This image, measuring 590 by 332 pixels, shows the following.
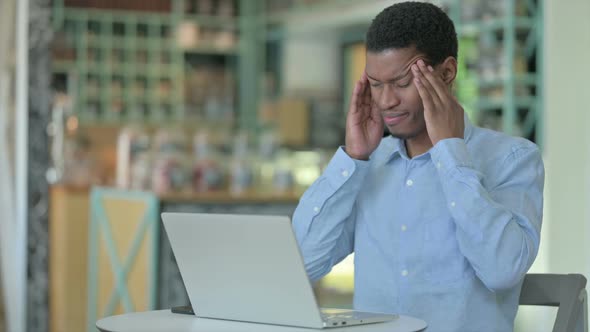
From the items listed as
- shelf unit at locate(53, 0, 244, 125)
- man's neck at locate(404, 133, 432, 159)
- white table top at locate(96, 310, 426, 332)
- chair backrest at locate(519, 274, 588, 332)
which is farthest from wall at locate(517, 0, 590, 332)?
shelf unit at locate(53, 0, 244, 125)

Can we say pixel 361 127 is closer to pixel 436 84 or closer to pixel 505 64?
pixel 436 84

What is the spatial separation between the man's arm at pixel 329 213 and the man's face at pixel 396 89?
0.14 meters

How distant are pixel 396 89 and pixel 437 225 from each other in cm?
27

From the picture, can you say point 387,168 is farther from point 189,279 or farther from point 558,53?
point 558,53

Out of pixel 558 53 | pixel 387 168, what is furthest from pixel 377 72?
pixel 558 53

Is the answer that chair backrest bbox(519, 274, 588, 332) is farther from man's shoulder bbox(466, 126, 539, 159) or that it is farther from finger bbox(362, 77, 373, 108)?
finger bbox(362, 77, 373, 108)

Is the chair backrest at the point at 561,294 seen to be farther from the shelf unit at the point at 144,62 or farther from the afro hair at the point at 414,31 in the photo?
the shelf unit at the point at 144,62

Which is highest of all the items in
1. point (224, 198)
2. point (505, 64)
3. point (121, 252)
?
point (505, 64)

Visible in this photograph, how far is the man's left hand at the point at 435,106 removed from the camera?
181 cm

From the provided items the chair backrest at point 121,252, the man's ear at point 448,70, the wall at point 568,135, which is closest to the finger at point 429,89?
the man's ear at point 448,70

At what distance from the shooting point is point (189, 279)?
171 cm

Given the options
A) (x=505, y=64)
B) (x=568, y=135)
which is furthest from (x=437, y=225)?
(x=505, y=64)

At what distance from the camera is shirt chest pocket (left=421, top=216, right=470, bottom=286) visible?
1888 mm

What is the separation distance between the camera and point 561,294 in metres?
1.97
